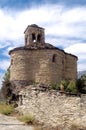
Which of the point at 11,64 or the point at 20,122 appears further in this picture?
the point at 11,64

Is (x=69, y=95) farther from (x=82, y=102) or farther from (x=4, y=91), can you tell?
(x=4, y=91)

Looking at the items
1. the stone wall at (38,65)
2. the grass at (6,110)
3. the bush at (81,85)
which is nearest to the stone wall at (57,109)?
the grass at (6,110)

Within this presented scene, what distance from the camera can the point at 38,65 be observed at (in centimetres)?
3181

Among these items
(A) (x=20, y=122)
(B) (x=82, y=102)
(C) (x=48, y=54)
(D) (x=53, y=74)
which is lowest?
(A) (x=20, y=122)

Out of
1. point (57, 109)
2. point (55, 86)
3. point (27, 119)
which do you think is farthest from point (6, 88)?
point (57, 109)

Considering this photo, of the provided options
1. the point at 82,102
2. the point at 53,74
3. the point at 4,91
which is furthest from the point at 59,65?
the point at 82,102

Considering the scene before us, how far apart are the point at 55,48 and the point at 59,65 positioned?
5.61 ft

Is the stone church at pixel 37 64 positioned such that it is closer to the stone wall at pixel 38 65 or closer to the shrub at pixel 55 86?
the stone wall at pixel 38 65

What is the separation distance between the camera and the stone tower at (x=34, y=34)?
116 feet

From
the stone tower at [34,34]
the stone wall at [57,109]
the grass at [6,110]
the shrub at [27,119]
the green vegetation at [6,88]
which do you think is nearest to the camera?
the stone wall at [57,109]

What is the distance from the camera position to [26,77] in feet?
104

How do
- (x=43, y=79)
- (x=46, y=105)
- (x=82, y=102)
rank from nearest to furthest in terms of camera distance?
(x=82, y=102) → (x=46, y=105) → (x=43, y=79)

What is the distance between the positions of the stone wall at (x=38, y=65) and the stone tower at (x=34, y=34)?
10.1 feet

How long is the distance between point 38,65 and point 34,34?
16.3 ft
